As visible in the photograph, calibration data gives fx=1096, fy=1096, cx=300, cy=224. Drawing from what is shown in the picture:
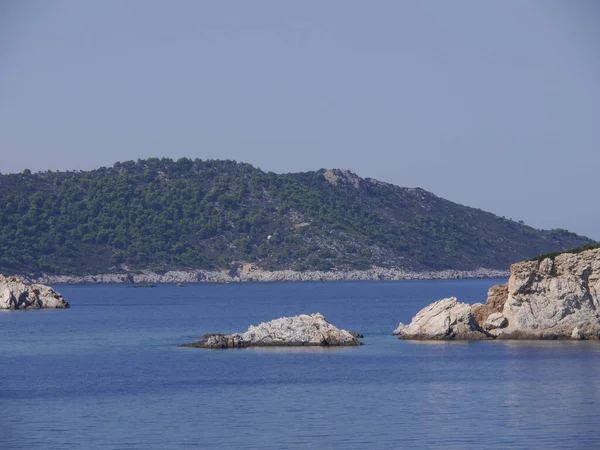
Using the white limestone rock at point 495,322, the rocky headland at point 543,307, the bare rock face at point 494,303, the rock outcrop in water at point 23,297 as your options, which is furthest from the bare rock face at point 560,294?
the rock outcrop in water at point 23,297

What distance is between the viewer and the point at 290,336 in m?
72.8

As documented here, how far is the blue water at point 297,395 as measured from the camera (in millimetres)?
40531

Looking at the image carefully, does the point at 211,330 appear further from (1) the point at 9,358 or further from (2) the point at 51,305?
(2) the point at 51,305

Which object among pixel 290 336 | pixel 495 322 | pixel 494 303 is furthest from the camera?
pixel 494 303

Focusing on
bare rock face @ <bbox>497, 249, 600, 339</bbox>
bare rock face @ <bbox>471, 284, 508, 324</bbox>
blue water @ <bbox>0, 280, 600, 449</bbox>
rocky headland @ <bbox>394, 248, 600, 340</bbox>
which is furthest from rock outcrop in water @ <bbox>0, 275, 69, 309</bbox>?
bare rock face @ <bbox>497, 249, 600, 339</bbox>

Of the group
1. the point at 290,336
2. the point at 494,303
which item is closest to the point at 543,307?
the point at 494,303

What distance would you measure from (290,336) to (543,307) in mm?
17024

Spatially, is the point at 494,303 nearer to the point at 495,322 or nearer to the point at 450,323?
the point at 495,322

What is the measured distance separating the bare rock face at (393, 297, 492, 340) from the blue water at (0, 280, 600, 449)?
1890 millimetres

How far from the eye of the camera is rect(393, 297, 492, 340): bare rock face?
7412cm

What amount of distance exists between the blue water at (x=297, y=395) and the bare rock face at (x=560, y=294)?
2.04 metres

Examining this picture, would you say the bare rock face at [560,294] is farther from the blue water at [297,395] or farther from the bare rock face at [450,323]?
the bare rock face at [450,323]

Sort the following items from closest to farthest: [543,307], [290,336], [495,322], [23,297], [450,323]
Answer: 1. [290,336]
2. [543,307]
3. [450,323]
4. [495,322]
5. [23,297]

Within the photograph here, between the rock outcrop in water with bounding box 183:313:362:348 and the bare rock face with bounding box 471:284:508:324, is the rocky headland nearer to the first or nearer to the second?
the bare rock face with bounding box 471:284:508:324
